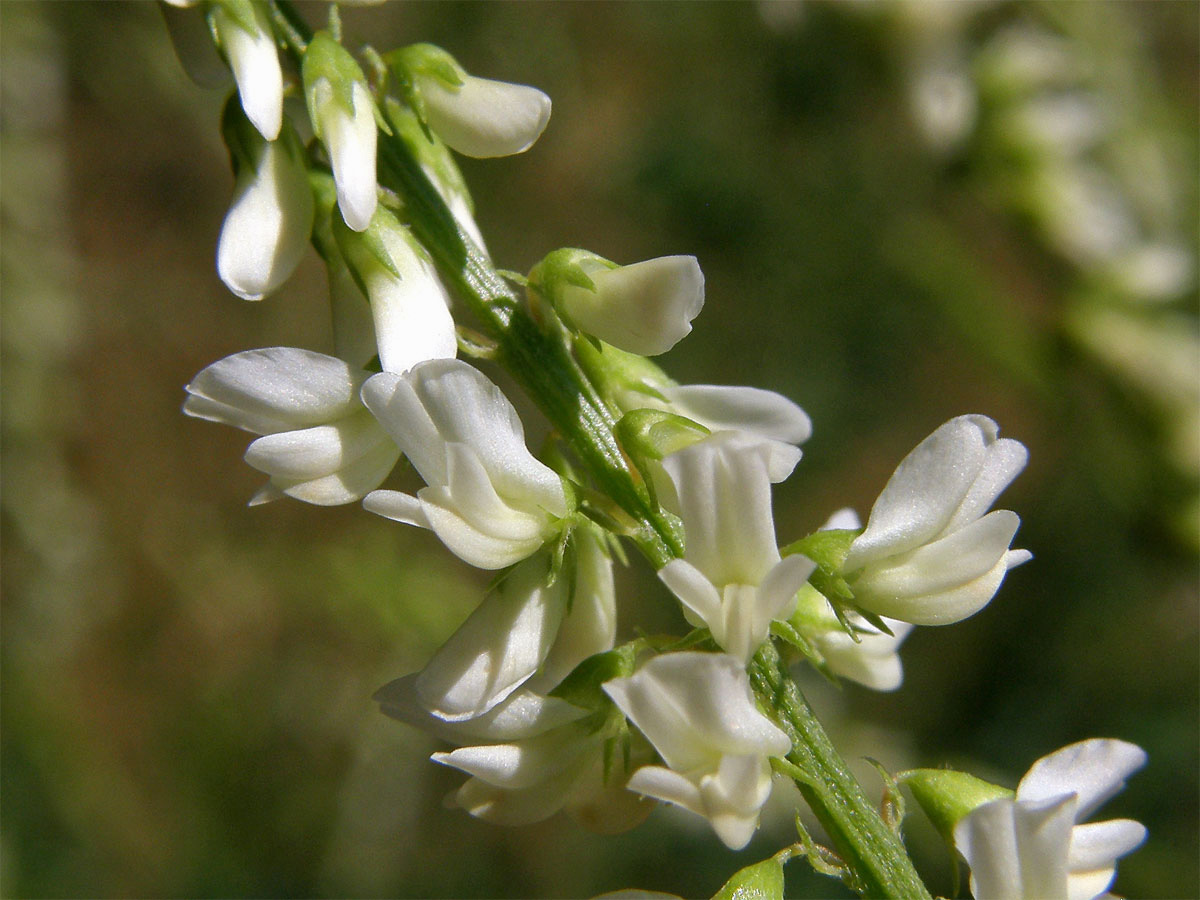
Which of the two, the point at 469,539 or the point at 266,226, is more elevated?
the point at 266,226

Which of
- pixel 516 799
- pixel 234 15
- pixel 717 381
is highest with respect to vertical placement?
pixel 234 15

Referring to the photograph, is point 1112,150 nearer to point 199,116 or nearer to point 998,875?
point 998,875

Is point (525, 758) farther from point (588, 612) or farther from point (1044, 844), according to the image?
point (1044, 844)

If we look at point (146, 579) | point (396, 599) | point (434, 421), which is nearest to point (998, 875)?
point (434, 421)

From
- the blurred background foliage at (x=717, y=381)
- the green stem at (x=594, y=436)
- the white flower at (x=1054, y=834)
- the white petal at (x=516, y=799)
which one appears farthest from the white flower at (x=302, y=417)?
the blurred background foliage at (x=717, y=381)

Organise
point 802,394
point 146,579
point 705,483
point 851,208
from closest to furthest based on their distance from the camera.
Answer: point 705,483 → point 851,208 → point 802,394 → point 146,579

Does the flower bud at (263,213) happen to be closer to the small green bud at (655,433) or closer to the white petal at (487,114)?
the white petal at (487,114)

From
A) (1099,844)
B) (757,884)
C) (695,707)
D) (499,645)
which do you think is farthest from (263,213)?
(1099,844)
